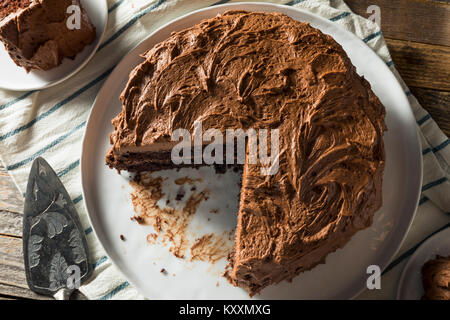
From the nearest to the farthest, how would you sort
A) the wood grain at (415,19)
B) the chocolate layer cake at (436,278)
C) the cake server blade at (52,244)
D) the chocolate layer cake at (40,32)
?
1. the chocolate layer cake at (436,278)
2. the chocolate layer cake at (40,32)
3. the cake server blade at (52,244)
4. the wood grain at (415,19)

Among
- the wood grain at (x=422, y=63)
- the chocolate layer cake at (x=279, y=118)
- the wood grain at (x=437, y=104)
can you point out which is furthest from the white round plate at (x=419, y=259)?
the wood grain at (x=422, y=63)

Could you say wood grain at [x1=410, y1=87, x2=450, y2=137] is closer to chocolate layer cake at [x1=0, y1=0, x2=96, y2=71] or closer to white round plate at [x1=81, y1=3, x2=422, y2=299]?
white round plate at [x1=81, y1=3, x2=422, y2=299]

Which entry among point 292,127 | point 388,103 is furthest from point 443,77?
point 292,127

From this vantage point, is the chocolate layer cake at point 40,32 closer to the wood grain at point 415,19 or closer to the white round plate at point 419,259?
the wood grain at point 415,19

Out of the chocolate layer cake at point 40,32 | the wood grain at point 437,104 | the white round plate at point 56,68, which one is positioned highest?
the chocolate layer cake at point 40,32

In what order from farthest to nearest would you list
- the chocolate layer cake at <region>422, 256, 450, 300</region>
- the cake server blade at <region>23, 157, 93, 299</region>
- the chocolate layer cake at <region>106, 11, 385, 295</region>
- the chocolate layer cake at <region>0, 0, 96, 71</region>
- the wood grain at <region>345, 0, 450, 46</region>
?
the wood grain at <region>345, 0, 450, 46</region>
the cake server blade at <region>23, 157, 93, 299</region>
the chocolate layer cake at <region>0, 0, 96, 71</region>
the chocolate layer cake at <region>422, 256, 450, 300</region>
the chocolate layer cake at <region>106, 11, 385, 295</region>

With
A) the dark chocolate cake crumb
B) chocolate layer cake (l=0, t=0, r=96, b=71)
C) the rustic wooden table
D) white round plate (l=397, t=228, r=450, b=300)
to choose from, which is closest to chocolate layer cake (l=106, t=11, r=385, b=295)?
the dark chocolate cake crumb
